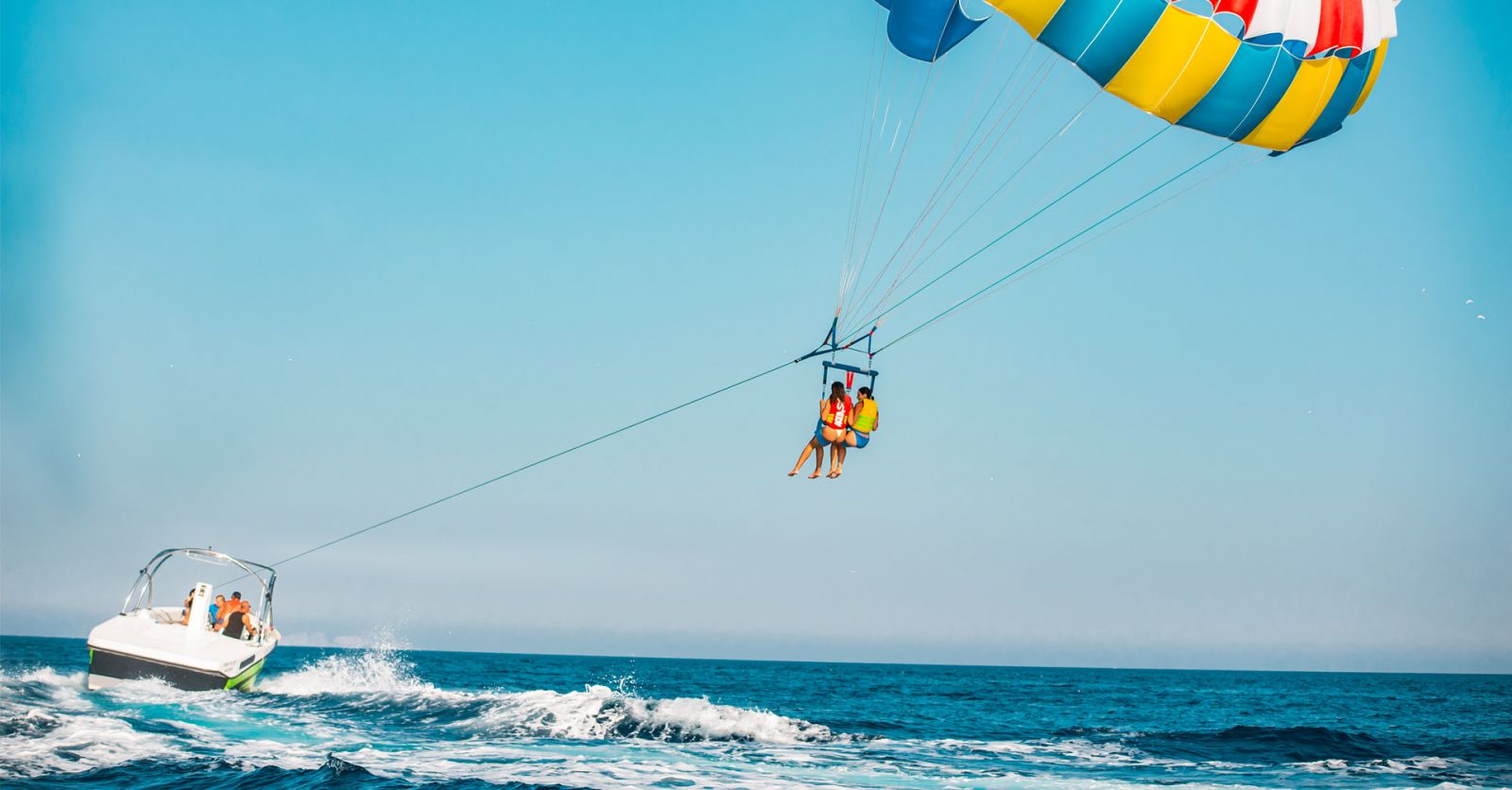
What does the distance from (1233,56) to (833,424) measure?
18.8ft

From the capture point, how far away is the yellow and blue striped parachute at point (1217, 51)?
10.7m

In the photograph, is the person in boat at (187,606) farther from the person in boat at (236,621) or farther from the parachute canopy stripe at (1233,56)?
the parachute canopy stripe at (1233,56)

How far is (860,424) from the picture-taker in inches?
484

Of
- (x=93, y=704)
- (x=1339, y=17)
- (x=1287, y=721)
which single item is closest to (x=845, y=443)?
(x=1339, y=17)

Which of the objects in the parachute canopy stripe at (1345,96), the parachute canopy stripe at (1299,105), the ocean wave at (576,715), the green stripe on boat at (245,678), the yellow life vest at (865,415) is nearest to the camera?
the parachute canopy stripe at (1299,105)

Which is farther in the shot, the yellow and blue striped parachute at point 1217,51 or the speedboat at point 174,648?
the speedboat at point 174,648

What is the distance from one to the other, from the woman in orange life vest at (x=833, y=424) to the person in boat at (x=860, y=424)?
0.05 m

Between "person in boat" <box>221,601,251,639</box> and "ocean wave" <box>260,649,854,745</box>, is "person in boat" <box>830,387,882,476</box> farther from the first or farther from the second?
"person in boat" <box>221,601,251,639</box>

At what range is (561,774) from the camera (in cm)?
1259

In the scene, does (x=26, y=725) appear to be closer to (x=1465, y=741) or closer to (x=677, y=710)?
(x=677, y=710)

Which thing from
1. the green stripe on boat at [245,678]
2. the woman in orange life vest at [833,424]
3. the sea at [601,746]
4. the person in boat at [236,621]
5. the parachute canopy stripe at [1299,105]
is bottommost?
the sea at [601,746]

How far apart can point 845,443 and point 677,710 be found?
852 cm

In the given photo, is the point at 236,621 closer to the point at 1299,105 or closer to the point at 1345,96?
the point at 1299,105

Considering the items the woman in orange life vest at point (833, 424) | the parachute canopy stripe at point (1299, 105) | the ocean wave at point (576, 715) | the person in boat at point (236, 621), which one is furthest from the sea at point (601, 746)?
the parachute canopy stripe at point (1299, 105)
